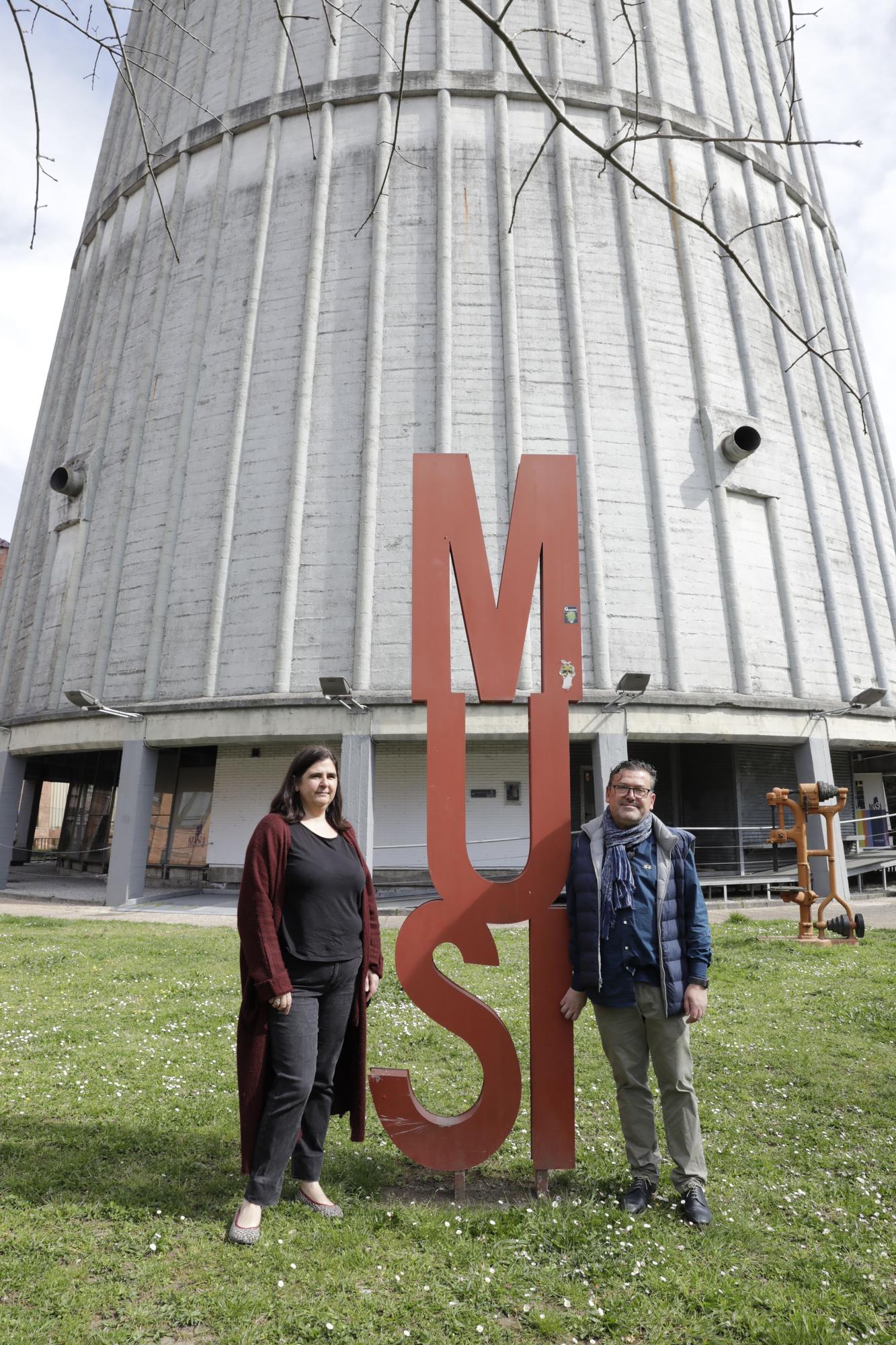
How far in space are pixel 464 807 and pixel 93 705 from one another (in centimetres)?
1482

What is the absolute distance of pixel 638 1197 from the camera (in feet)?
13.1

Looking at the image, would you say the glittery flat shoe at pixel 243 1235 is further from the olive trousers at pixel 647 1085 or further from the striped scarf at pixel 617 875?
the striped scarf at pixel 617 875

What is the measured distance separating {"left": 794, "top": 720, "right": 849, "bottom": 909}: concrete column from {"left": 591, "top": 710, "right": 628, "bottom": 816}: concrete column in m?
4.37

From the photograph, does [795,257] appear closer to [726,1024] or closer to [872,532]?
[872,532]

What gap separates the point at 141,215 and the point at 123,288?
2.04 meters

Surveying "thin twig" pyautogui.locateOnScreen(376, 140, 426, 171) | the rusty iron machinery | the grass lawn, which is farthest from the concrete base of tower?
the grass lawn

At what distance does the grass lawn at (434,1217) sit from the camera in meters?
3.14

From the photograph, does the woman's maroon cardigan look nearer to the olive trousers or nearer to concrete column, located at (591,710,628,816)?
the olive trousers

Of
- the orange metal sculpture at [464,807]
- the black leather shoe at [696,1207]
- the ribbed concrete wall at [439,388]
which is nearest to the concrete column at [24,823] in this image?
the ribbed concrete wall at [439,388]

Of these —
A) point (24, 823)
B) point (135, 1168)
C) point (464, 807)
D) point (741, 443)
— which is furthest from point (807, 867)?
point (24, 823)

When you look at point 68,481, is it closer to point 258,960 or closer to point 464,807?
point 464,807

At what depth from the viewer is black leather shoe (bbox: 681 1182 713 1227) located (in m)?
3.84

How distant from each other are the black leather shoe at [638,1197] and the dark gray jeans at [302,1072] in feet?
4.93

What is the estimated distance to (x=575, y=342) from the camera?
18.5 m
